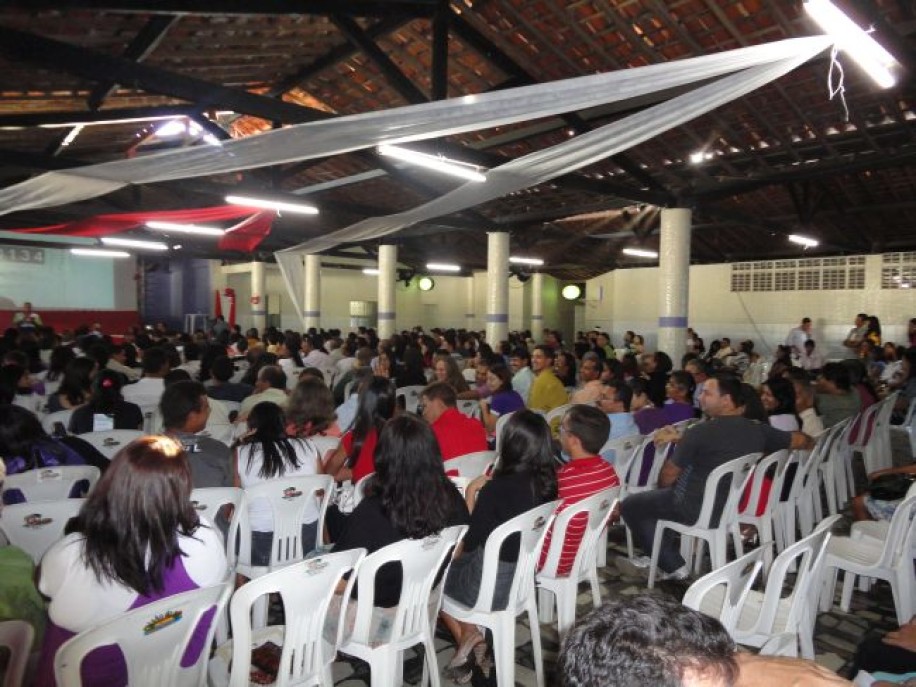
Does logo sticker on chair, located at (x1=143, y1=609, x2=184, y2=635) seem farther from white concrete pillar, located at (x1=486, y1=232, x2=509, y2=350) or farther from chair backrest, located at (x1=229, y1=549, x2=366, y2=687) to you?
white concrete pillar, located at (x1=486, y1=232, x2=509, y2=350)

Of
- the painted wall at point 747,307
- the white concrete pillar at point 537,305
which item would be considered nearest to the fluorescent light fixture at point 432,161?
the painted wall at point 747,307

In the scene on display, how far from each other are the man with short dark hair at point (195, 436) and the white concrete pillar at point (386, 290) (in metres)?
11.3

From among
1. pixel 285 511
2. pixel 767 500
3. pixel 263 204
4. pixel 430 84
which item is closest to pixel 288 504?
pixel 285 511

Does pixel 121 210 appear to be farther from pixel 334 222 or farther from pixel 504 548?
pixel 504 548

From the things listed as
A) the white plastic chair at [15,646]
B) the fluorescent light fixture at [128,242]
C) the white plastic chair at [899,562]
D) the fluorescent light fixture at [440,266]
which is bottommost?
the white plastic chair at [899,562]

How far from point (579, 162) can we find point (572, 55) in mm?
2127

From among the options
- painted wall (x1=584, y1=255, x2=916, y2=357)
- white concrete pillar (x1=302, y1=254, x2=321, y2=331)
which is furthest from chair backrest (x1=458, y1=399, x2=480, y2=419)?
painted wall (x1=584, y1=255, x2=916, y2=357)

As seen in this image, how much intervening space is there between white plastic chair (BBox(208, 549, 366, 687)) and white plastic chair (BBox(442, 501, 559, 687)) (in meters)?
0.60

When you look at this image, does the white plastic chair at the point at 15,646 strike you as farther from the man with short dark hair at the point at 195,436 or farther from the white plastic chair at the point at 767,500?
the white plastic chair at the point at 767,500

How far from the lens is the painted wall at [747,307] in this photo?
12.9m

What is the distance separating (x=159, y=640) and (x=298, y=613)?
427 mm

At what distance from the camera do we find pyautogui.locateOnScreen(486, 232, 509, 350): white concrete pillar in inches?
470

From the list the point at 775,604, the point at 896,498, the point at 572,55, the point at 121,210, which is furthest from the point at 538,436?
the point at 121,210

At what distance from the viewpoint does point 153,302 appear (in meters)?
19.8
